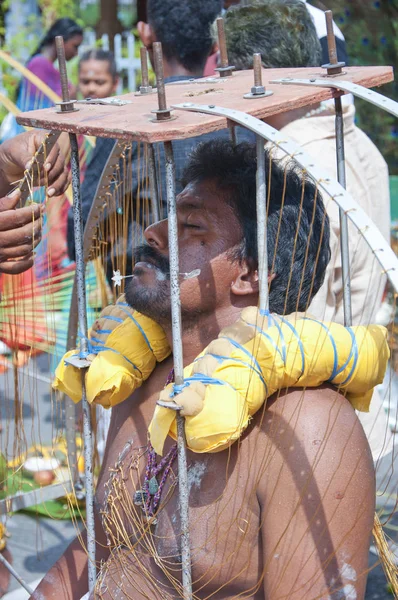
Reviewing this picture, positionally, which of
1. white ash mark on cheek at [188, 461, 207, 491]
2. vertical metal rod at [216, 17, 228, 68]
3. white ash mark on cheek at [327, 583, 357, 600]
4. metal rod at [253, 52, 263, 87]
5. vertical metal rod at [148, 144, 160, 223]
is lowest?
white ash mark on cheek at [327, 583, 357, 600]

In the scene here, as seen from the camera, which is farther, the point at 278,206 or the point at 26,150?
the point at 26,150

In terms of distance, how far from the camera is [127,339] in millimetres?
2049

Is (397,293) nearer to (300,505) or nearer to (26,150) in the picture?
(300,505)

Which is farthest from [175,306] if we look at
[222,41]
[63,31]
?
[63,31]

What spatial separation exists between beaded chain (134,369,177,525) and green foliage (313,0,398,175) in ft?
21.9

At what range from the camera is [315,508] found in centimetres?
158

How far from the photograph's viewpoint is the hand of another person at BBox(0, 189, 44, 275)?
2141 millimetres

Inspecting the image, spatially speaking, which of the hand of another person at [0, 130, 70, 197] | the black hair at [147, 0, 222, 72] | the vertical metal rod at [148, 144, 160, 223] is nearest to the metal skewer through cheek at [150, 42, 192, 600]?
the vertical metal rod at [148, 144, 160, 223]

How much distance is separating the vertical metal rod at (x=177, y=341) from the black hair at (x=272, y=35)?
4.84 ft

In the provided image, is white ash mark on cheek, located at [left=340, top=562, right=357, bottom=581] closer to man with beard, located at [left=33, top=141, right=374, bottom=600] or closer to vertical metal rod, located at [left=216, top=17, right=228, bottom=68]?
man with beard, located at [left=33, top=141, right=374, bottom=600]

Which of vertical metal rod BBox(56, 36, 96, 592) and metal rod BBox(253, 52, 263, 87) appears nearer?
metal rod BBox(253, 52, 263, 87)

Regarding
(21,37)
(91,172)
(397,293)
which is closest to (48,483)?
(91,172)

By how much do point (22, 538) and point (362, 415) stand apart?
149 centimetres

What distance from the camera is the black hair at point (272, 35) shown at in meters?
2.83
